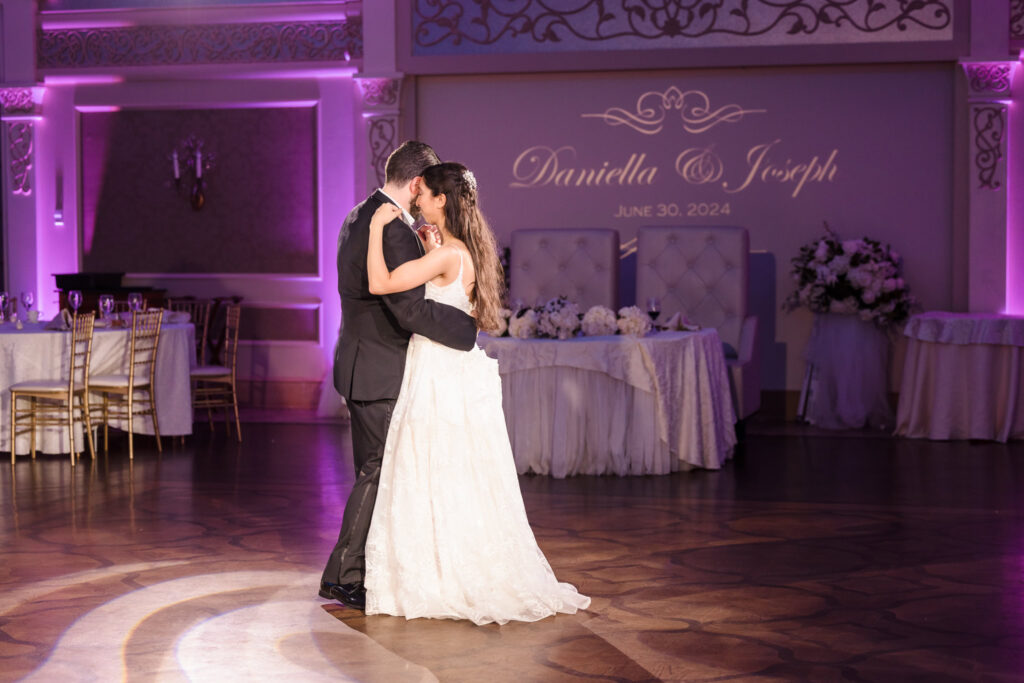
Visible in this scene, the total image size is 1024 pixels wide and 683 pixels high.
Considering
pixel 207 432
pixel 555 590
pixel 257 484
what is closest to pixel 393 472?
pixel 555 590

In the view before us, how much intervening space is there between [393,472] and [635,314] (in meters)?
3.04

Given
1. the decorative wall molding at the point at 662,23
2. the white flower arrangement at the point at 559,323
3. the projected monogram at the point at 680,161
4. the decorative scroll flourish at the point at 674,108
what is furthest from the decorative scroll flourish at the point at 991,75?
the white flower arrangement at the point at 559,323

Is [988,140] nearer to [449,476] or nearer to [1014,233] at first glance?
[1014,233]

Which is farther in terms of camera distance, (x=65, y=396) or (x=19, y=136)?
(x=19, y=136)

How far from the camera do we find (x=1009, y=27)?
8508mm

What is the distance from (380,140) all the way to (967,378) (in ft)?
15.7

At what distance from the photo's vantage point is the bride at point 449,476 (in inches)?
149

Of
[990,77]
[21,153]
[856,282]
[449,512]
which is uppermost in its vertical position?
[990,77]

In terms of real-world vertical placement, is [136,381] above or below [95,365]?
below

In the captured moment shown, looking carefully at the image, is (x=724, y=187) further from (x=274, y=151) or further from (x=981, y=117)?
(x=274, y=151)

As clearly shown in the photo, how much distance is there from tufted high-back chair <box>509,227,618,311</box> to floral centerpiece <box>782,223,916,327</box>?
1.43m

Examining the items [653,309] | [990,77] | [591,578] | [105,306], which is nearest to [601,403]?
[653,309]

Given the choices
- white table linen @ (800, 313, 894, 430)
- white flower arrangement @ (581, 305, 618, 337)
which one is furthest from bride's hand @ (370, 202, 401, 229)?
white table linen @ (800, 313, 894, 430)

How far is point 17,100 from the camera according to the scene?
988 centimetres
